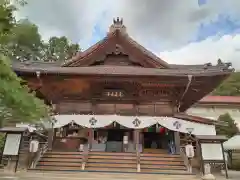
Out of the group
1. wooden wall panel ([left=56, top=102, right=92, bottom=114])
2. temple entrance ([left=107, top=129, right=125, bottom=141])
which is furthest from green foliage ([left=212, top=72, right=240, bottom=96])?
wooden wall panel ([left=56, top=102, right=92, bottom=114])

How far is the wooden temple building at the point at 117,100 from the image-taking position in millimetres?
10234

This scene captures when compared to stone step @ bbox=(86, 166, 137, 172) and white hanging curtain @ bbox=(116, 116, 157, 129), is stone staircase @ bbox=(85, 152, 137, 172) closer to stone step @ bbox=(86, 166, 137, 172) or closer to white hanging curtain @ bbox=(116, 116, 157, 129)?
stone step @ bbox=(86, 166, 137, 172)

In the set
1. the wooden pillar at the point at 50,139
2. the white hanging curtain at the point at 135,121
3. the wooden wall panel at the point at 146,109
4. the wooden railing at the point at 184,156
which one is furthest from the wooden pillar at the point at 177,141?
the wooden pillar at the point at 50,139

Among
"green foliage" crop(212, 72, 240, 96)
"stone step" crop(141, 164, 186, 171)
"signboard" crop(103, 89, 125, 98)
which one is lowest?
"stone step" crop(141, 164, 186, 171)

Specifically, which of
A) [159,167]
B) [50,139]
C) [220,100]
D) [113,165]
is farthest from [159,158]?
[220,100]

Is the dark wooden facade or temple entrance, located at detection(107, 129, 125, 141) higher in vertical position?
the dark wooden facade

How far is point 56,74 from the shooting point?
420 inches

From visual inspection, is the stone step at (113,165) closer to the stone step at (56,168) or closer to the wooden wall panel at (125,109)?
the stone step at (56,168)

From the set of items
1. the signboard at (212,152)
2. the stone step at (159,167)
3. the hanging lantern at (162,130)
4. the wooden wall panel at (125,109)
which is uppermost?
the wooden wall panel at (125,109)

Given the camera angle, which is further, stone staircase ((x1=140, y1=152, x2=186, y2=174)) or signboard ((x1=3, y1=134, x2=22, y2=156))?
stone staircase ((x1=140, y1=152, x2=186, y2=174))

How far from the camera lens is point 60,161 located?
396 inches

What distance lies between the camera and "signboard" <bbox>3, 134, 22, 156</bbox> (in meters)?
9.15

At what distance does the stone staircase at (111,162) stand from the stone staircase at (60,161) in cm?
49

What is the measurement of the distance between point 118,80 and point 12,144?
5032 mm
